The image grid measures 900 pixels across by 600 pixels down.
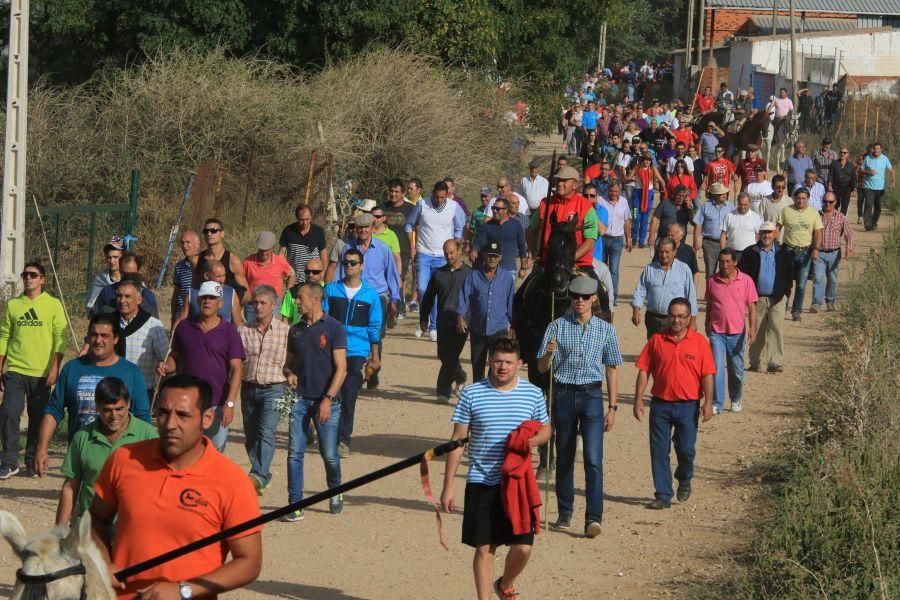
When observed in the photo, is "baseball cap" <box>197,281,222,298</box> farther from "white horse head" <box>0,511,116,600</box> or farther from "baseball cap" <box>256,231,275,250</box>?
"white horse head" <box>0,511,116,600</box>

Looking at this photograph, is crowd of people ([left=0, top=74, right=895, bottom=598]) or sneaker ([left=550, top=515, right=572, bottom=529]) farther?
sneaker ([left=550, top=515, right=572, bottom=529])

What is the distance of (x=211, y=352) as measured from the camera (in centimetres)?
1030

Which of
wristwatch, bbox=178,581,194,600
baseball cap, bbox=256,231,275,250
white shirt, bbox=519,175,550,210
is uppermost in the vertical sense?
white shirt, bbox=519,175,550,210

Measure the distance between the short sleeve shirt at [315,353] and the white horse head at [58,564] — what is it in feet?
21.5

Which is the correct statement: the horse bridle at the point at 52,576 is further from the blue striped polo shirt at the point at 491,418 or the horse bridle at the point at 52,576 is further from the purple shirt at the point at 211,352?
the purple shirt at the point at 211,352

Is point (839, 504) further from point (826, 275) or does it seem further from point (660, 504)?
point (826, 275)

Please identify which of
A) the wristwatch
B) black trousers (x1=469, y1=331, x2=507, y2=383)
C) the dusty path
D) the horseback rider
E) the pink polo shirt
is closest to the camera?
the wristwatch

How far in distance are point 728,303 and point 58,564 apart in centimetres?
1087

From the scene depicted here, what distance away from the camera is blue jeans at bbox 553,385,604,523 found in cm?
1012

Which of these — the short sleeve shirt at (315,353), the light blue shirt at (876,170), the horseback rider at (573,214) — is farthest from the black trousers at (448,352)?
the light blue shirt at (876,170)

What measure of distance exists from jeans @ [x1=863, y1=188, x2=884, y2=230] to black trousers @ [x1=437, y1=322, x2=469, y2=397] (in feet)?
53.3

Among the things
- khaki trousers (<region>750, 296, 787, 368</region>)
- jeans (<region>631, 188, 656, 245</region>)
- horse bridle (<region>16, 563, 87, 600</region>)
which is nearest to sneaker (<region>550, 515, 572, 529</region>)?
khaki trousers (<region>750, 296, 787, 368</region>)

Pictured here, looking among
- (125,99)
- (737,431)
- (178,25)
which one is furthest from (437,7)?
(737,431)

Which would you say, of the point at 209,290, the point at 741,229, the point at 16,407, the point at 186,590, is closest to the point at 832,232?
the point at 741,229
